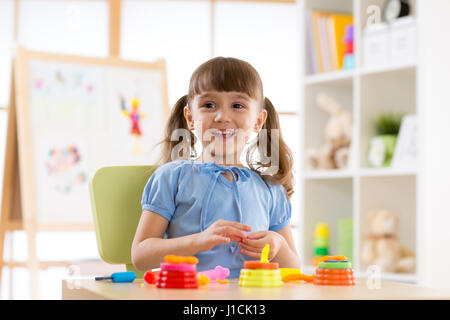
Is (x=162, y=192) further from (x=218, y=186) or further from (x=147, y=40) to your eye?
(x=147, y=40)

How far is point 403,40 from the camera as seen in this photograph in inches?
96.7

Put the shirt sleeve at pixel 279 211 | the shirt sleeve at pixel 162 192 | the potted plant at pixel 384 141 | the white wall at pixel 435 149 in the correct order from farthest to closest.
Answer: the potted plant at pixel 384 141 → the white wall at pixel 435 149 → the shirt sleeve at pixel 279 211 → the shirt sleeve at pixel 162 192

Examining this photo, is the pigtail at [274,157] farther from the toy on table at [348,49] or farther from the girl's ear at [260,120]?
the toy on table at [348,49]

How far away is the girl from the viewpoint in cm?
116

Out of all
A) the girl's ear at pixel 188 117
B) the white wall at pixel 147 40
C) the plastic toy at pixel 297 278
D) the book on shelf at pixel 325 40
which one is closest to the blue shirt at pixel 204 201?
the girl's ear at pixel 188 117

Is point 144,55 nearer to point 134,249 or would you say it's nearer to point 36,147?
point 36,147

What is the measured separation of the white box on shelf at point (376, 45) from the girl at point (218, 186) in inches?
54.2

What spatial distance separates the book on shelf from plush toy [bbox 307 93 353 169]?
5.3 inches

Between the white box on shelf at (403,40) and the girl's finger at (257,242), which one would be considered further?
the white box on shelf at (403,40)

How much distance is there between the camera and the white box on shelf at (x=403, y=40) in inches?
95.0

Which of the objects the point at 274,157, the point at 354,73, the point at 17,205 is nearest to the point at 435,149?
the point at 354,73

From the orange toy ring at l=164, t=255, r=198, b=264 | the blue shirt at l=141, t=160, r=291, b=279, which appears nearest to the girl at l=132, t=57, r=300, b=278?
the blue shirt at l=141, t=160, r=291, b=279

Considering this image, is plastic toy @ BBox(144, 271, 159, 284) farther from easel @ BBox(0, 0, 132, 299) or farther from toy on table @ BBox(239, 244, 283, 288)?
easel @ BBox(0, 0, 132, 299)

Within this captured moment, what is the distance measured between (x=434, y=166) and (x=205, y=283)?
1566 millimetres
